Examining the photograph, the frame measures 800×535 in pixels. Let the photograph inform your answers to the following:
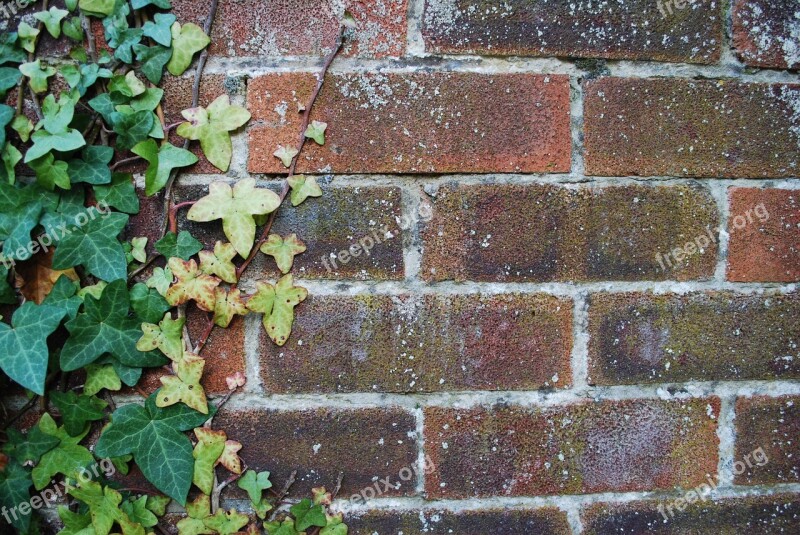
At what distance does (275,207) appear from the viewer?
56 cm

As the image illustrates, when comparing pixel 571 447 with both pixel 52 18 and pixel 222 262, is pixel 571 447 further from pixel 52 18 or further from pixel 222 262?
pixel 52 18

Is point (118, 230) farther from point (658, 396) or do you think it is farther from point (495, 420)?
point (658, 396)

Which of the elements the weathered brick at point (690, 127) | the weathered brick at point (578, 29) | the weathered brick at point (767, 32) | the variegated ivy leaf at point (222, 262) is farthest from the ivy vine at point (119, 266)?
the weathered brick at point (767, 32)

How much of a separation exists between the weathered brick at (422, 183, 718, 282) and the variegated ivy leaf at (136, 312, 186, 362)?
290 millimetres

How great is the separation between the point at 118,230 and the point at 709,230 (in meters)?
0.68

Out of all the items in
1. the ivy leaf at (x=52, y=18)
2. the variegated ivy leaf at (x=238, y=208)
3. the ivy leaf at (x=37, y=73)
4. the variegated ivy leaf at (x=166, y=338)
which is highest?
the ivy leaf at (x=52, y=18)

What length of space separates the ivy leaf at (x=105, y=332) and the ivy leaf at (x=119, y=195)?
8cm

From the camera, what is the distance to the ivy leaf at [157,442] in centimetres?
57

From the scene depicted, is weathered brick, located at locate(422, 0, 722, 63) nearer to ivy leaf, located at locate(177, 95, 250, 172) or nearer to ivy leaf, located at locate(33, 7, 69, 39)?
ivy leaf, located at locate(177, 95, 250, 172)

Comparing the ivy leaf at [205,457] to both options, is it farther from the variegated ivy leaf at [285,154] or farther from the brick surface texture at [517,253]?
the variegated ivy leaf at [285,154]

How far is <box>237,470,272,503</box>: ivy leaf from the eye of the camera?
59 centimetres

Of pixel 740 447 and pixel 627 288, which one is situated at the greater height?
pixel 627 288

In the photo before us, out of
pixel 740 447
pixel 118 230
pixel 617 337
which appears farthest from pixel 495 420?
pixel 118 230

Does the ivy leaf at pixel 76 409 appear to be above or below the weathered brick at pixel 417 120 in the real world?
below
